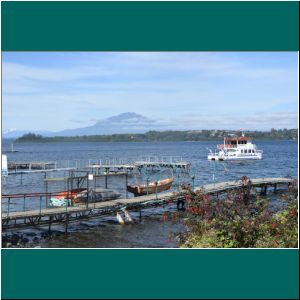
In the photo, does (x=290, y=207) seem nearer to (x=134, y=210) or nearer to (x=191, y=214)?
(x=191, y=214)

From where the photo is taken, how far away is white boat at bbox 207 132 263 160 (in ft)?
176


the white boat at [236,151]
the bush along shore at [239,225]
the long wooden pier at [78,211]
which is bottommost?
the long wooden pier at [78,211]

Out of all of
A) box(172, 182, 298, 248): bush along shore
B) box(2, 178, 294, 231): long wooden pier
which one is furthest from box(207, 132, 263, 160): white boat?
box(172, 182, 298, 248): bush along shore

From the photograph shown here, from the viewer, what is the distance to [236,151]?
53.8 metres

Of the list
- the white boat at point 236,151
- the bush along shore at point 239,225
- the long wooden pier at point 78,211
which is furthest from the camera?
the white boat at point 236,151

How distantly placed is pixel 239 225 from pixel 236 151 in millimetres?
47810

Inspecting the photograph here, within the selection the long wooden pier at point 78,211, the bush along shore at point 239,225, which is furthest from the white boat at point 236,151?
the bush along shore at point 239,225

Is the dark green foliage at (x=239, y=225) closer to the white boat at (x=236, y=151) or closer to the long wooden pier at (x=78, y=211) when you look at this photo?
the long wooden pier at (x=78, y=211)

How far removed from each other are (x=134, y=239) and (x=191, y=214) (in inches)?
316

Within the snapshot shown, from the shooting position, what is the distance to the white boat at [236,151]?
53.6m

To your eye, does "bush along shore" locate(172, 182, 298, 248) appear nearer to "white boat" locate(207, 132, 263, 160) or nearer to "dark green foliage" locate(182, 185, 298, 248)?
"dark green foliage" locate(182, 185, 298, 248)

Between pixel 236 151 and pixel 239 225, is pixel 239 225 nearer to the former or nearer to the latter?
pixel 239 225

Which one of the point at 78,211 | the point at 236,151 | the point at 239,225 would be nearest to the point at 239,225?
the point at 239,225

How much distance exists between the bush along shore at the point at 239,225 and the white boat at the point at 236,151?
149 feet
